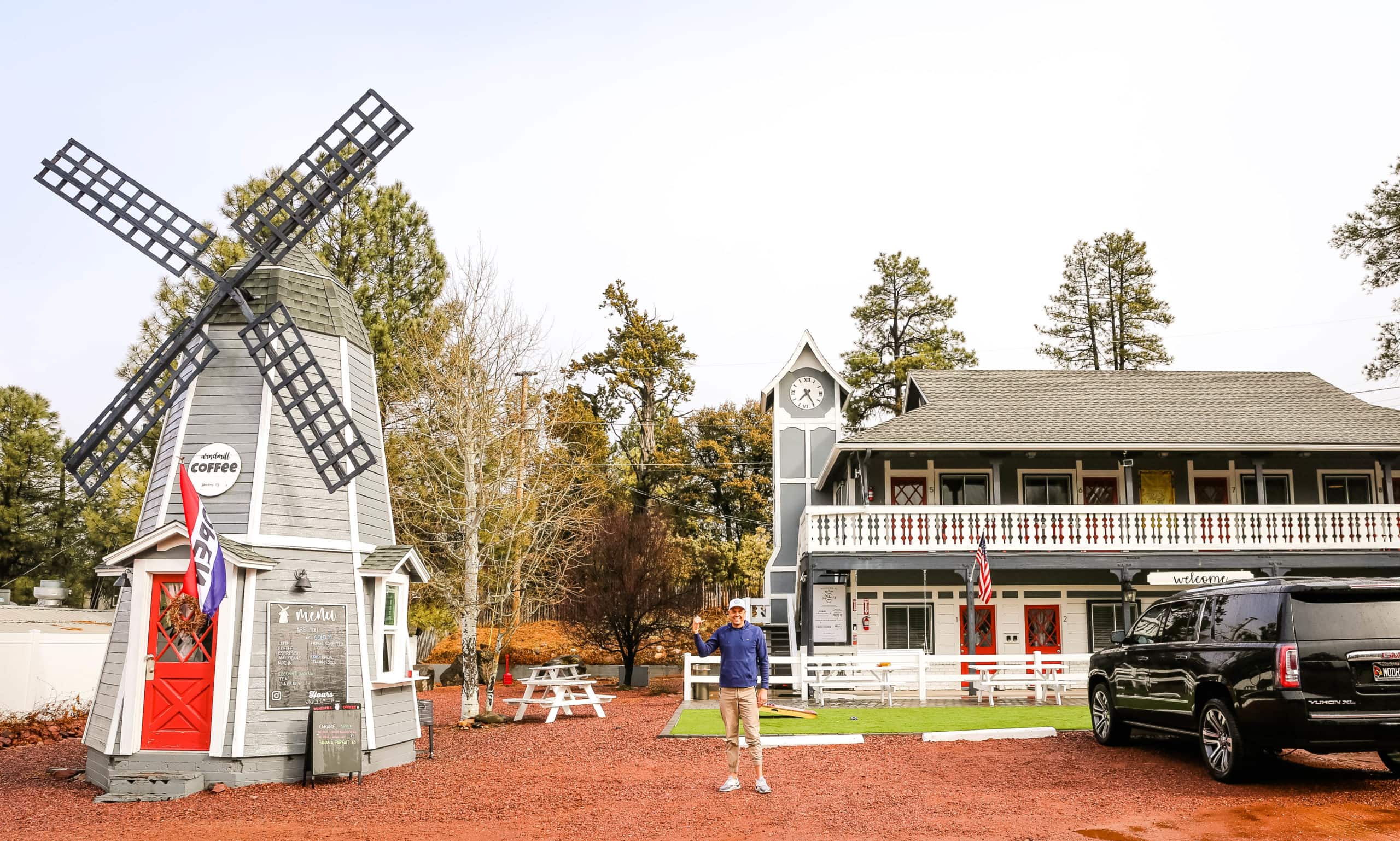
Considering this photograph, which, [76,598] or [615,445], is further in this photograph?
[615,445]

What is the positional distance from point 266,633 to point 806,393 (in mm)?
18000

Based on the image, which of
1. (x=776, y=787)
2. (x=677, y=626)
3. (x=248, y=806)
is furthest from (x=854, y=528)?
(x=248, y=806)

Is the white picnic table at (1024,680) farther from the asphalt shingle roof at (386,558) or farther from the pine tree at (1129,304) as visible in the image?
the pine tree at (1129,304)

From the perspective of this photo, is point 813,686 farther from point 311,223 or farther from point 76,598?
point 76,598

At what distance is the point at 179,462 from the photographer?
1459cm

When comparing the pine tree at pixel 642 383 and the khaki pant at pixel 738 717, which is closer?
the khaki pant at pixel 738 717

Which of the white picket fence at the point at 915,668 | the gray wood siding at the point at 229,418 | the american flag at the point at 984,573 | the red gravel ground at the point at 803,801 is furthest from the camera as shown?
the american flag at the point at 984,573

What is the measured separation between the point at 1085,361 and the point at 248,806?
128 feet

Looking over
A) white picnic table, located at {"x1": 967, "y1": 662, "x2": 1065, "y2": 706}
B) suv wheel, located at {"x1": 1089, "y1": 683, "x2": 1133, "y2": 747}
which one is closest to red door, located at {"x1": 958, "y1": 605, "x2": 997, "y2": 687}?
white picnic table, located at {"x1": 967, "y1": 662, "x2": 1065, "y2": 706}

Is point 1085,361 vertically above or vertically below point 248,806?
above

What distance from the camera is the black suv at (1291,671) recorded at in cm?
969

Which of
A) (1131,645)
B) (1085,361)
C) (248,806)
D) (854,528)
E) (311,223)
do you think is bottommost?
(248,806)

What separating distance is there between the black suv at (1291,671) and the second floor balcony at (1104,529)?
12.3 m

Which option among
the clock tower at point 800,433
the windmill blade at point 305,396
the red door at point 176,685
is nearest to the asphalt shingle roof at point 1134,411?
the clock tower at point 800,433
